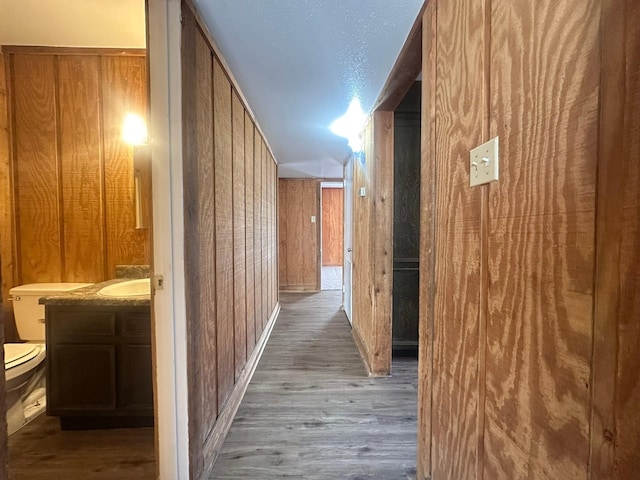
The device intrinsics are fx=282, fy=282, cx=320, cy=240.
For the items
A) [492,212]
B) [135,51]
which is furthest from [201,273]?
[135,51]

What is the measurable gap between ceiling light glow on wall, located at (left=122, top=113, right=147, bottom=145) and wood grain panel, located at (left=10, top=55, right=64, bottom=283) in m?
0.48

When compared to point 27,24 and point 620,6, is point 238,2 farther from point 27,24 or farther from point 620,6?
point 27,24

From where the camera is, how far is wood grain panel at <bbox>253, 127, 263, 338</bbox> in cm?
257

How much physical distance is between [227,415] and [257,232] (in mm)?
1508

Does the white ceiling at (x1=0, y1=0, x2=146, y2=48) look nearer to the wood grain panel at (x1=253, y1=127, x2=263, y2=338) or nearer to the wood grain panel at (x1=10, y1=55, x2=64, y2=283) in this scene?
the wood grain panel at (x1=10, y1=55, x2=64, y2=283)

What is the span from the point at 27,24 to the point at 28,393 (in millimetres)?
2342

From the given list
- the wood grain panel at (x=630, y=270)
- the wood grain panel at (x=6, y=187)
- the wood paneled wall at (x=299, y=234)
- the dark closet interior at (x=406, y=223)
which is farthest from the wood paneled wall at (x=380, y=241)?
the wood paneled wall at (x=299, y=234)

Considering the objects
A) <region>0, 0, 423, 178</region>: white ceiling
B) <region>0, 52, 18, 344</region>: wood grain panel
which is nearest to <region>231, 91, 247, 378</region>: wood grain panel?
<region>0, 0, 423, 178</region>: white ceiling

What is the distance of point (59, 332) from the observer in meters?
1.55

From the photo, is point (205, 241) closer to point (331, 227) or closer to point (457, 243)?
point (457, 243)

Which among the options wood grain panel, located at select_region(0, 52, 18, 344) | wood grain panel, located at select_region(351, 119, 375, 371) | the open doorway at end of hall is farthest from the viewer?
the open doorway at end of hall

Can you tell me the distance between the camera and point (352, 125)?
268 centimetres

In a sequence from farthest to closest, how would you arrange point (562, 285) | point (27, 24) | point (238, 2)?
point (27, 24), point (238, 2), point (562, 285)

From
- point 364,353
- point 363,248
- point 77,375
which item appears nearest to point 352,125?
point 363,248
